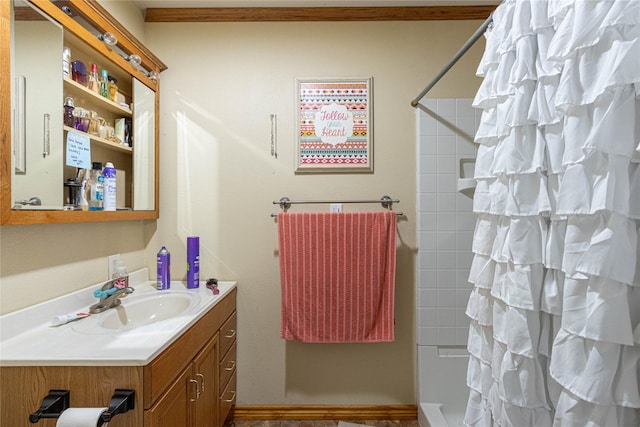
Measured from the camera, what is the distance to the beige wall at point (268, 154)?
1909 millimetres

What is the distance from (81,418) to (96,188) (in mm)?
938

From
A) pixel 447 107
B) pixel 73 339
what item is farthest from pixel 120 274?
pixel 447 107

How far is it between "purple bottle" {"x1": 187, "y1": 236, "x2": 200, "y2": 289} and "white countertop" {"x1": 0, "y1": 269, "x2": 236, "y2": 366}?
422 millimetres

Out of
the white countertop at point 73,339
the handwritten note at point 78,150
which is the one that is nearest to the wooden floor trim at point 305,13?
the handwritten note at point 78,150

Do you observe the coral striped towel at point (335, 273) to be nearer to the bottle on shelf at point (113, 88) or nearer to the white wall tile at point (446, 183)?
the white wall tile at point (446, 183)

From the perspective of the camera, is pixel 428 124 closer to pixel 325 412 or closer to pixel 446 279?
pixel 446 279

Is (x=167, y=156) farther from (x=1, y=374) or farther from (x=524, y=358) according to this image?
(x=524, y=358)

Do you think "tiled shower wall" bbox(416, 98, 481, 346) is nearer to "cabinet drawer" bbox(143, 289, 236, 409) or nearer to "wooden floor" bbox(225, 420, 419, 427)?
"wooden floor" bbox(225, 420, 419, 427)

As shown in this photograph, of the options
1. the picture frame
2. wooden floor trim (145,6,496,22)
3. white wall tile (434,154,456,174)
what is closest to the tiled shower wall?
white wall tile (434,154,456,174)

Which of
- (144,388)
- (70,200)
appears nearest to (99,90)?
(70,200)

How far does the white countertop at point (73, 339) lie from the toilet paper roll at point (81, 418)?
0.39ft

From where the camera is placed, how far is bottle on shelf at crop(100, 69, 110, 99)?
147cm

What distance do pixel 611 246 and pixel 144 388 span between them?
1.22 metres

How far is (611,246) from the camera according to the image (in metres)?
0.61
